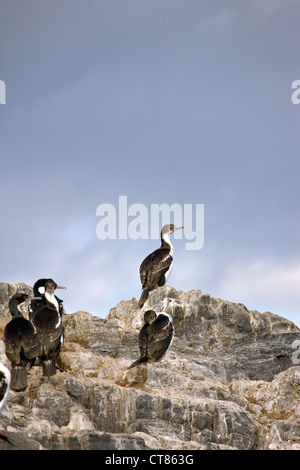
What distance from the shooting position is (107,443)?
61.6 ft

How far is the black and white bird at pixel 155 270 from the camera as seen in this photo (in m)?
29.5

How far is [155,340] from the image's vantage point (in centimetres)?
2488

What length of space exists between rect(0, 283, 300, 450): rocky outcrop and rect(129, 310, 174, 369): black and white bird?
342 millimetres

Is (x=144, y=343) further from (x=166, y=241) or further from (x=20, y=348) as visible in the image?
(x=166, y=241)

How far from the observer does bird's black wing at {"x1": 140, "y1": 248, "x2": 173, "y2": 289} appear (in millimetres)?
29500

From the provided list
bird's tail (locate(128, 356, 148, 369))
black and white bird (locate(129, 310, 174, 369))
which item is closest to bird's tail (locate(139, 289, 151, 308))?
black and white bird (locate(129, 310, 174, 369))

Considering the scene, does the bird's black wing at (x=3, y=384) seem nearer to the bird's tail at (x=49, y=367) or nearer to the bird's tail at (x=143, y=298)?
the bird's tail at (x=49, y=367)

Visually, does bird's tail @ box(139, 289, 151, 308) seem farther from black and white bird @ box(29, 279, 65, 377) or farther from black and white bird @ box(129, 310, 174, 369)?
black and white bird @ box(29, 279, 65, 377)

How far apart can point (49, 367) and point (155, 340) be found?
3392 millimetres

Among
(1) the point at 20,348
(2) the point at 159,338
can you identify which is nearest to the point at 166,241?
(2) the point at 159,338

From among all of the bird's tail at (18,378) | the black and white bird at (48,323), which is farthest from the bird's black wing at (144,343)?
the bird's tail at (18,378)

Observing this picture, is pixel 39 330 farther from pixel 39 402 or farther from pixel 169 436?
pixel 169 436
